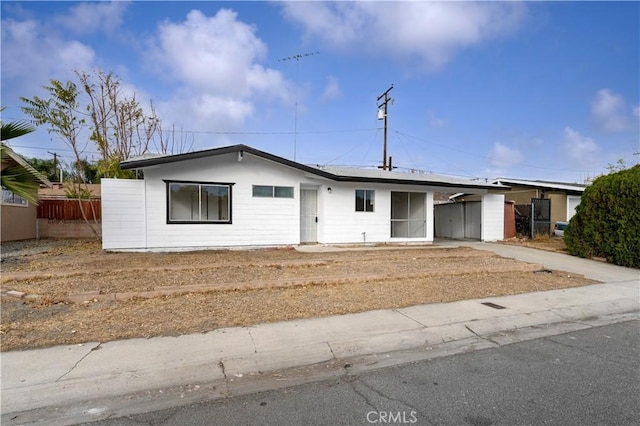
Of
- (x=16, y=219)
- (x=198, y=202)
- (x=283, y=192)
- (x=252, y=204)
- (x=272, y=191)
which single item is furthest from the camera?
(x=16, y=219)

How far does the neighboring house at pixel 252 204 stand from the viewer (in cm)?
1216

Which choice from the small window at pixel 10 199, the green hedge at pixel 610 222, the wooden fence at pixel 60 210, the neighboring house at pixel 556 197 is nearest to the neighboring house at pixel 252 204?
the green hedge at pixel 610 222

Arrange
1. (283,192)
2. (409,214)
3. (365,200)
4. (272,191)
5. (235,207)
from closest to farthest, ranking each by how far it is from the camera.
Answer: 1. (235,207)
2. (272,191)
3. (283,192)
4. (365,200)
5. (409,214)

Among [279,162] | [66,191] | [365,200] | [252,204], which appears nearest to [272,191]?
[252,204]

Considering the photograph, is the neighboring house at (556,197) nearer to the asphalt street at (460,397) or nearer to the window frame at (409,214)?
the window frame at (409,214)

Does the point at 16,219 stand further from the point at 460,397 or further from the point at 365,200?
the point at 460,397

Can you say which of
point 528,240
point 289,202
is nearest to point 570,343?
point 289,202

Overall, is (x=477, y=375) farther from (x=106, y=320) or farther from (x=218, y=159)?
(x=218, y=159)

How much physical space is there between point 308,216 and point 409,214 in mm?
4611

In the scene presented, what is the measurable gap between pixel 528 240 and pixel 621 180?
22.3 feet

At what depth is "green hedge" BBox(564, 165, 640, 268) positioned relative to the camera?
11156mm

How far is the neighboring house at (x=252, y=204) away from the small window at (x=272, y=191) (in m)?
0.04

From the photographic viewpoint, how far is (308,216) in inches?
596

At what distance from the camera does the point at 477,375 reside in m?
4.03
